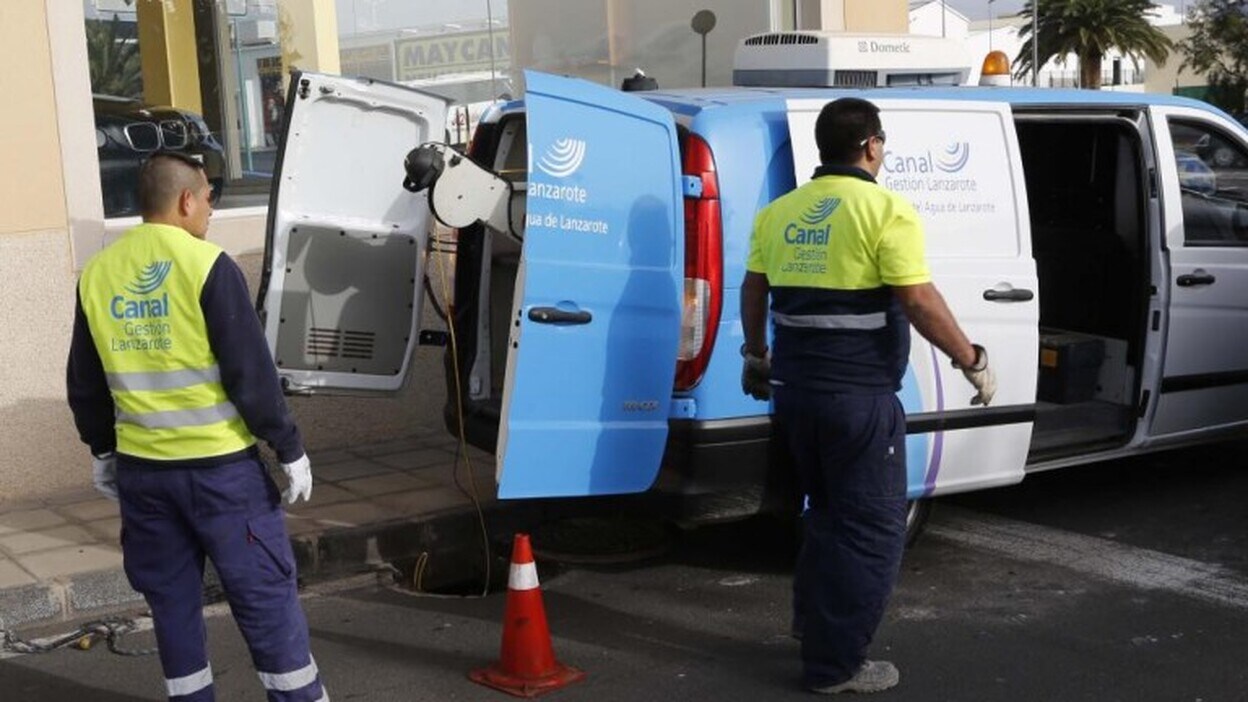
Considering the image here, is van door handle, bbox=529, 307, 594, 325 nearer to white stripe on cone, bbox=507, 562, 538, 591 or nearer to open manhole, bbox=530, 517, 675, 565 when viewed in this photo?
white stripe on cone, bbox=507, 562, 538, 591

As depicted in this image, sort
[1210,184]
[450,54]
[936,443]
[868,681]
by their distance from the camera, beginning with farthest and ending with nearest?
[450,54], [1210,184], [936,443], [868,681]

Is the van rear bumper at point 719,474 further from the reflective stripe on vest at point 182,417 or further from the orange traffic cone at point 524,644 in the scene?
the reflective stripe on vest at point 182,417

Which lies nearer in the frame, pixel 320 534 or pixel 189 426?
pixel 189 426

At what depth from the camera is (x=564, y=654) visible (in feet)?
16.7

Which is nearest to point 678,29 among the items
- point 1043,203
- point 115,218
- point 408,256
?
point 1043,203

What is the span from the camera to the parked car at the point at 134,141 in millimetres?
7516

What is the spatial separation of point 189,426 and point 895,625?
2.64 m

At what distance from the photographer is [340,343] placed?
577 cm

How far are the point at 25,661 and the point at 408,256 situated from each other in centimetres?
199

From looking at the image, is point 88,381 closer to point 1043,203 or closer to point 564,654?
point 564,654

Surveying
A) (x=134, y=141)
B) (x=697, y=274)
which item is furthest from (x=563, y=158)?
(x=134, y=141)

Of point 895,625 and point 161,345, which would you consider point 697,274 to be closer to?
point 895,625

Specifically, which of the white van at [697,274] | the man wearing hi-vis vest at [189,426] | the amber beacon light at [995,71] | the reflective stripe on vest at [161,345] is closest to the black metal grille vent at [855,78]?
the white van at [697,274]

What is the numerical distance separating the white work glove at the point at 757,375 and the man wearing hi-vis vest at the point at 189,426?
1557 millimetres
